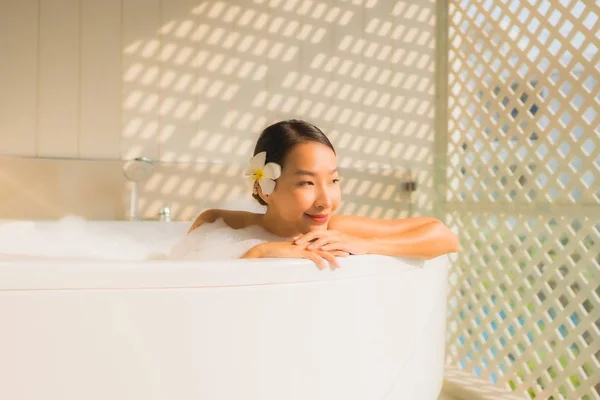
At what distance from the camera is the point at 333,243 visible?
116 cm

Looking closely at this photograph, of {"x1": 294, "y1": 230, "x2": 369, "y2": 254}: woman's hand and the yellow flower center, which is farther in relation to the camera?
the yellow flower center

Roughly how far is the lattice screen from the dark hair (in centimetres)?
125

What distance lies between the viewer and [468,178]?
2.84m

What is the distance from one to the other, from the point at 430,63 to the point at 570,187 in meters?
1.13

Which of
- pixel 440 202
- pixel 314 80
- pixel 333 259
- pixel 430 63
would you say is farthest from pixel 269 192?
pixel 430 63

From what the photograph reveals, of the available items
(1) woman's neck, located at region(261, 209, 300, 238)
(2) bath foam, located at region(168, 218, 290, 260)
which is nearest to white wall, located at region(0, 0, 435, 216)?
(2) bath foam, located at region(168, 218, 290, 260)

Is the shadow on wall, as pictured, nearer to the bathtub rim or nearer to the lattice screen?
→ the lattice screen

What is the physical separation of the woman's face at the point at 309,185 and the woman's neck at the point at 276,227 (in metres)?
0.09

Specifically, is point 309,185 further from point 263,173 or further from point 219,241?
point 219,241

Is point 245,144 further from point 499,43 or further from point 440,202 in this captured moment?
point 499,43

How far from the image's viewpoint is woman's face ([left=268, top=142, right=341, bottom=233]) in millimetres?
1335

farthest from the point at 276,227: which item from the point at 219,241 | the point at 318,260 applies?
the point at 318,260

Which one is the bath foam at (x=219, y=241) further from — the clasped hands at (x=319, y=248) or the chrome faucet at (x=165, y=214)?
the chrome faucet at (x=165, y=214)

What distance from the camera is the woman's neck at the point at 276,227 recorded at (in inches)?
57.7
